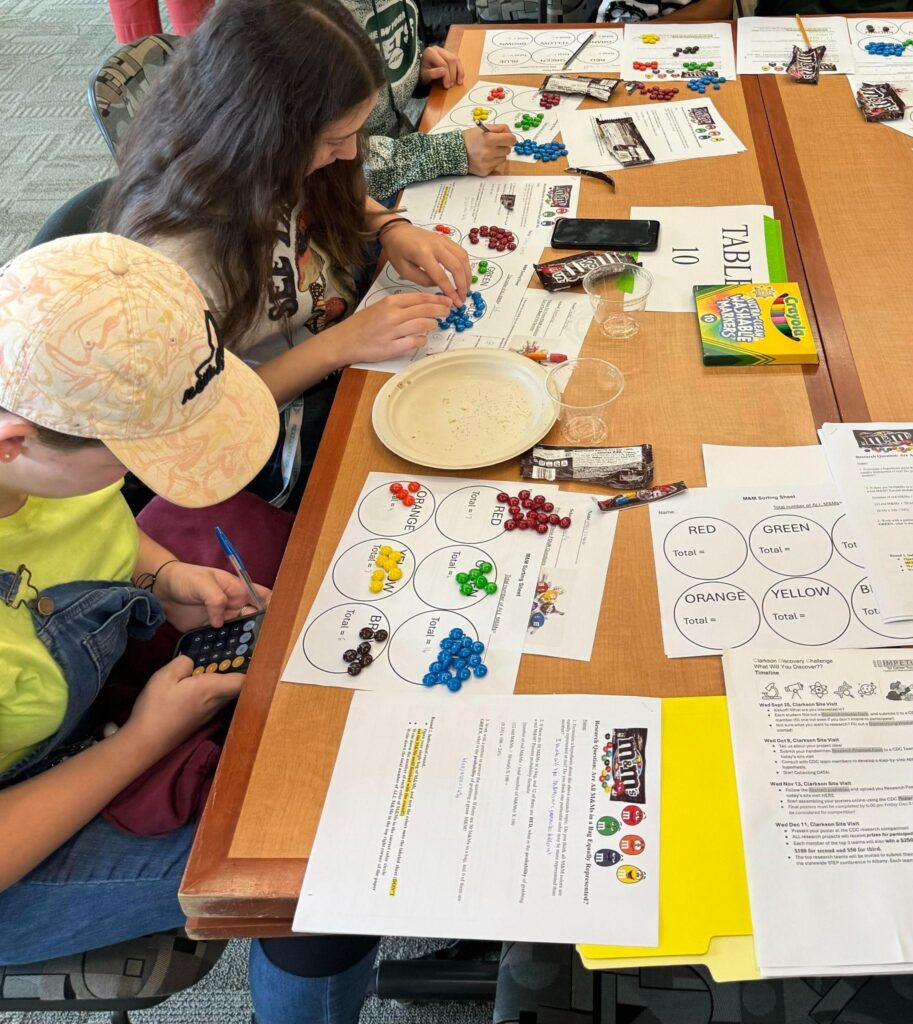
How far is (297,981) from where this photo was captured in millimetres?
894

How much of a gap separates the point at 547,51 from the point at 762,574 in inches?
53.5

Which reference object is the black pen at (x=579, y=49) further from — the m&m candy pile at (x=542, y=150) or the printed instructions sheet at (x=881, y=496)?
the printed instructions sheet at (x=881, y=496)

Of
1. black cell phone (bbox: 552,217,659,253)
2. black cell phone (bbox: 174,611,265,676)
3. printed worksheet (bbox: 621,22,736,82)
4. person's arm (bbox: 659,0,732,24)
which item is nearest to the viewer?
black cell phone (bbox: 174,611,265,676)

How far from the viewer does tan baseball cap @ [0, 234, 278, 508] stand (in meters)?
0.66

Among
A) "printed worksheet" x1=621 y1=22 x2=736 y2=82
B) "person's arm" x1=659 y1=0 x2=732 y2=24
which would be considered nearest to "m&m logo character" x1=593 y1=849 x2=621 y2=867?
"printed worksheet" x1=621 y1=22 x2=736 y2=82

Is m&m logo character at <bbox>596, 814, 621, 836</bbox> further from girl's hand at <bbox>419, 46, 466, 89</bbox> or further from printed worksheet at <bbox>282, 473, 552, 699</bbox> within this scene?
girl's hand at <bbox>419, 46, 466, 89</bbox>

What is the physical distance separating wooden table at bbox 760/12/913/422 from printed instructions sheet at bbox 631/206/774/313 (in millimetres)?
65

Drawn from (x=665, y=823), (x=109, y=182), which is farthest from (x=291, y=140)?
(x=665, y=823)

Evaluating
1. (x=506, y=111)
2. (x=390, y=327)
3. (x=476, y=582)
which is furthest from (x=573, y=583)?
(x=506, y=111)

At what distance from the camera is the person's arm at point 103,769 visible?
793 mm

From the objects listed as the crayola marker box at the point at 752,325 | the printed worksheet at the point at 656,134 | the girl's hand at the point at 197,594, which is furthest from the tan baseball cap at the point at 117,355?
the printed worksheet at the point at 656,134

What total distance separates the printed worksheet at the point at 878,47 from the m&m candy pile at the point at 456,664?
1.38 m

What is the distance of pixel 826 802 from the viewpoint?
0.67 meters

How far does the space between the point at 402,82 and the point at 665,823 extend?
151 cm
